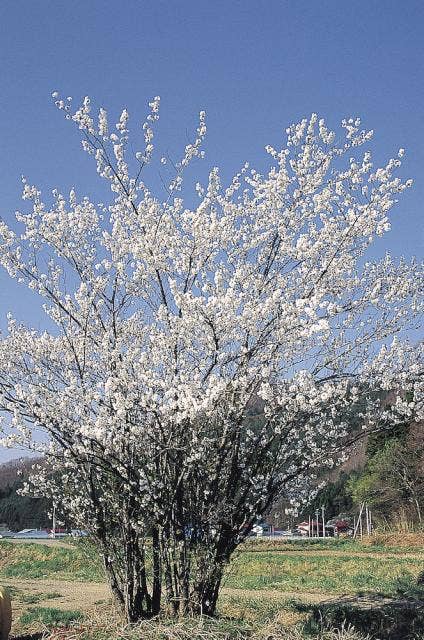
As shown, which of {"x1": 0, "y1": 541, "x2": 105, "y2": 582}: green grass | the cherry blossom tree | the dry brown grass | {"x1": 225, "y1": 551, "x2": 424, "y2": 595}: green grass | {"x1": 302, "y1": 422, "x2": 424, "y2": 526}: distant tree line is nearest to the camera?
the cherry blossom tree

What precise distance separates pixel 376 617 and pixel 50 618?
13.7 ft

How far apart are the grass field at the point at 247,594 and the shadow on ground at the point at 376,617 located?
0.03m

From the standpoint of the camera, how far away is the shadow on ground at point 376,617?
765 cm

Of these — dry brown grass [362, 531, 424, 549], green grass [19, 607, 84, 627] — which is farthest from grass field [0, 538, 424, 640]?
dry brown grass [362, 531, 424, 549]

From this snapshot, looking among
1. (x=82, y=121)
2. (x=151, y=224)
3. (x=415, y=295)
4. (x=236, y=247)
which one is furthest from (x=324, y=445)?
(x=82, y=121)

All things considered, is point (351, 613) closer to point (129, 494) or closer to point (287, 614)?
point (287, 614)

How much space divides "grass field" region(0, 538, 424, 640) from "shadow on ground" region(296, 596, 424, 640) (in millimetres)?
29

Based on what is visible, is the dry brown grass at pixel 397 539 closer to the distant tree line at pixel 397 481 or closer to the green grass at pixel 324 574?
the distant tree line at pixel 397 481

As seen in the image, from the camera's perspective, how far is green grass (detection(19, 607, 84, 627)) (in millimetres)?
7758

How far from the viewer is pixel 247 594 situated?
39.1 ft

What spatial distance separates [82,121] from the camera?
23.9 ft

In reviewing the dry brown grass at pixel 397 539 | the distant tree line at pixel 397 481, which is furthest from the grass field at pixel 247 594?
the distant tree line at pixel 397 481

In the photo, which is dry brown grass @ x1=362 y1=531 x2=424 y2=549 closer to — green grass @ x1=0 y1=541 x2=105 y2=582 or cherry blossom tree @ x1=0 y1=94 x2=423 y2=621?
green grass @ x1=0 y1=541 x2=105 y2=582

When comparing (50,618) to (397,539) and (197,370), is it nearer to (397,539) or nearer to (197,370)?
(197,370)
